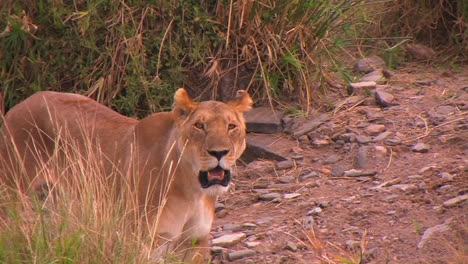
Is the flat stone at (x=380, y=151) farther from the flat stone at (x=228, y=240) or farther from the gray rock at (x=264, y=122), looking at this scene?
the flat stone at (x=228, y=240)

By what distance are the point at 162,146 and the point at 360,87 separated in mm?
2604

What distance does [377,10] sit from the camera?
8883 millimetres

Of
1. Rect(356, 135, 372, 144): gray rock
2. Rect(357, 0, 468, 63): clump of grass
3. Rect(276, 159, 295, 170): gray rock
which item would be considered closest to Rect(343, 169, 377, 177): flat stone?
Rect(356, 135, 372, 144): gray rock

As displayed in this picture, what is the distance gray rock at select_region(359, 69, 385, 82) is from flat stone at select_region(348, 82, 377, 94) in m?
0.13

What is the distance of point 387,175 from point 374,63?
2.05m

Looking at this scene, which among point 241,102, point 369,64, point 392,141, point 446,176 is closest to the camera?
point 241,102

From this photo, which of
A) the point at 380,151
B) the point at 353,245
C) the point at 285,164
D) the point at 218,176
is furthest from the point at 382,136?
the point at 218,176

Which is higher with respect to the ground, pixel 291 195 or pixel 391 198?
pixel 391 198

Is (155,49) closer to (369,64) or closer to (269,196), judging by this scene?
(269,196)

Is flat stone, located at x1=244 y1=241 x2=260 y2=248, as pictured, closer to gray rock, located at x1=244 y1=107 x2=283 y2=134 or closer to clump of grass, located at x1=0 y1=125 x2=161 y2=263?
clump of grass, located at x1=0 y1=125 x2=161 y2=263

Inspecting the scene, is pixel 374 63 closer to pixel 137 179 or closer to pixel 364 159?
pixel 364 159

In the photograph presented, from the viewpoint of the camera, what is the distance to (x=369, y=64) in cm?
817

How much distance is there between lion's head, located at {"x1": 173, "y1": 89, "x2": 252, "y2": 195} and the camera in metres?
5.01

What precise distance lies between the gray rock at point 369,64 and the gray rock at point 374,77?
0.28 feet
